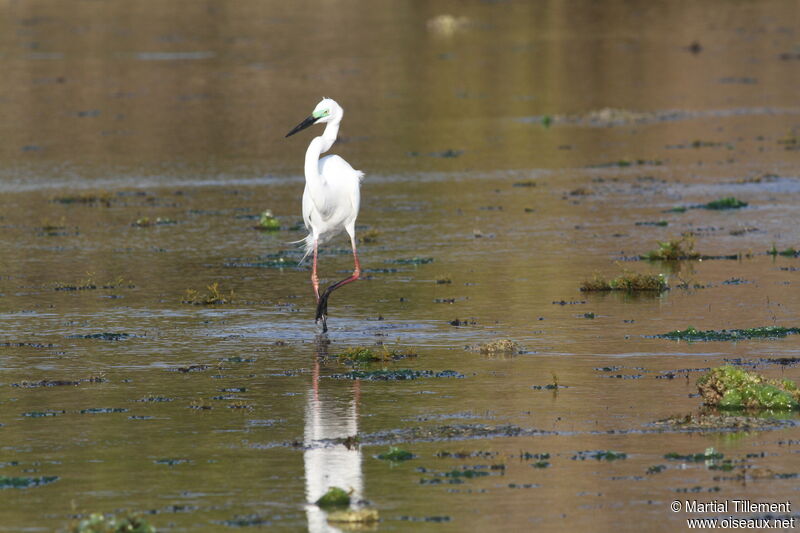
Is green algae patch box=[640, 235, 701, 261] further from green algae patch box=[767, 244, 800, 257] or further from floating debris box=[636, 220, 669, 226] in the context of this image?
floating debris box=[636, 220, 669, 226]

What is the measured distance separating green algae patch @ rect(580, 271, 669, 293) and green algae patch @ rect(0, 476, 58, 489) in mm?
8727

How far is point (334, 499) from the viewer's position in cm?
980

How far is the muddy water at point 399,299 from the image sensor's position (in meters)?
10.4

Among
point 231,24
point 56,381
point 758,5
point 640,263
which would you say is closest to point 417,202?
point 640,263

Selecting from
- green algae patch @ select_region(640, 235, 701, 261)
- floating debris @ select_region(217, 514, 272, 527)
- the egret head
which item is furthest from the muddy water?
the egret head

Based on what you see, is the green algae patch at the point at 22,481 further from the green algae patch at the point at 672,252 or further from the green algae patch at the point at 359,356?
the green algae patch at the point at 672,252

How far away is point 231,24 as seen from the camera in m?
77.9

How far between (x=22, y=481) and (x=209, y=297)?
23.7ft

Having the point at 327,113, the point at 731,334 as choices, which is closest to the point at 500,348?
the point at 731,334

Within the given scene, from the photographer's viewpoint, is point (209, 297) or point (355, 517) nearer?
point (355, 517)

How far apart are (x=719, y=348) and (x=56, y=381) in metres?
6.26

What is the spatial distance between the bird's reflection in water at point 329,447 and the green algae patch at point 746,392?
2.92 m

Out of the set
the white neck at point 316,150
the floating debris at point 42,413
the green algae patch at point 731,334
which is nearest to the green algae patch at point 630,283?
the green algae patch at point 731,334

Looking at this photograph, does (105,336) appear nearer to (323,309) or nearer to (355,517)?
(323,309)
